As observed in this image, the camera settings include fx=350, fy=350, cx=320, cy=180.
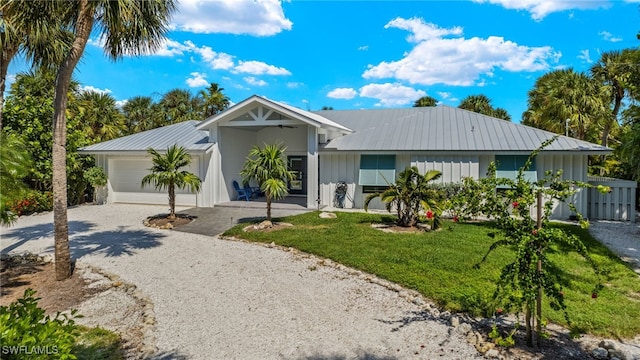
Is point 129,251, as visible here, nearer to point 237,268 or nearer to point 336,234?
point 237,268

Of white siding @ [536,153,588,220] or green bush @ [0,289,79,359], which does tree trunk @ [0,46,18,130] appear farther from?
white siding @ [536,153,588,220]

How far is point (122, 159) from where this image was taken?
18609 millimetres

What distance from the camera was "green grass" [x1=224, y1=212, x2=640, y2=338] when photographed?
18.0 feet

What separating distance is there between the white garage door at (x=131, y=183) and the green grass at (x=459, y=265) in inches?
334

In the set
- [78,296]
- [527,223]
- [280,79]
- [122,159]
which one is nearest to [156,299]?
[78,296]

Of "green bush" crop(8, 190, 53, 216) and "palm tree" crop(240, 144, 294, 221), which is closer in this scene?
"palm tree" crop(240, 144, 294, 221)

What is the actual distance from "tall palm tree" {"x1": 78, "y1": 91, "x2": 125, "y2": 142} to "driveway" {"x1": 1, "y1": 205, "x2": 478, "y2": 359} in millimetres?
15333

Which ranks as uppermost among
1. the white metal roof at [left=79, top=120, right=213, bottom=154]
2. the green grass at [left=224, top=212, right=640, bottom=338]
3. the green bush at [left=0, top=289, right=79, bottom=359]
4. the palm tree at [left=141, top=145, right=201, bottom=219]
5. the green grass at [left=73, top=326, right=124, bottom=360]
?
the white metal roof at [left=79, top=120, right=213, bottom=154]

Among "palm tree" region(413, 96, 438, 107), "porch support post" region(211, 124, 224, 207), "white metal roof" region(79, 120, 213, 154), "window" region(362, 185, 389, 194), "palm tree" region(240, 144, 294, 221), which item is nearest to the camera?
"palm tree" region(240, 144, 294, 221)

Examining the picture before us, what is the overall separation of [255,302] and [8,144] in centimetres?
442

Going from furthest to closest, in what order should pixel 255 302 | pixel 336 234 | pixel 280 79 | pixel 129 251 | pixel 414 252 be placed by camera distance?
pixel 280 79 < pixel 336 234 < pixel 129 251 < pixel 414 252 < pixel 255 302

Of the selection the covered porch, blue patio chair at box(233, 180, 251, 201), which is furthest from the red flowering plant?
blue patio chair at box(233, 180, 251, 201)

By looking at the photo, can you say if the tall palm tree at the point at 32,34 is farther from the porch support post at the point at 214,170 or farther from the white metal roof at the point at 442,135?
the white metal roof at the point at 442,135

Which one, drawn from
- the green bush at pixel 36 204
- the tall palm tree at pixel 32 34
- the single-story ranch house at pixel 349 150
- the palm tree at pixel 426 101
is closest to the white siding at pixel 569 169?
the single-story ranch house at pixel 349 150
